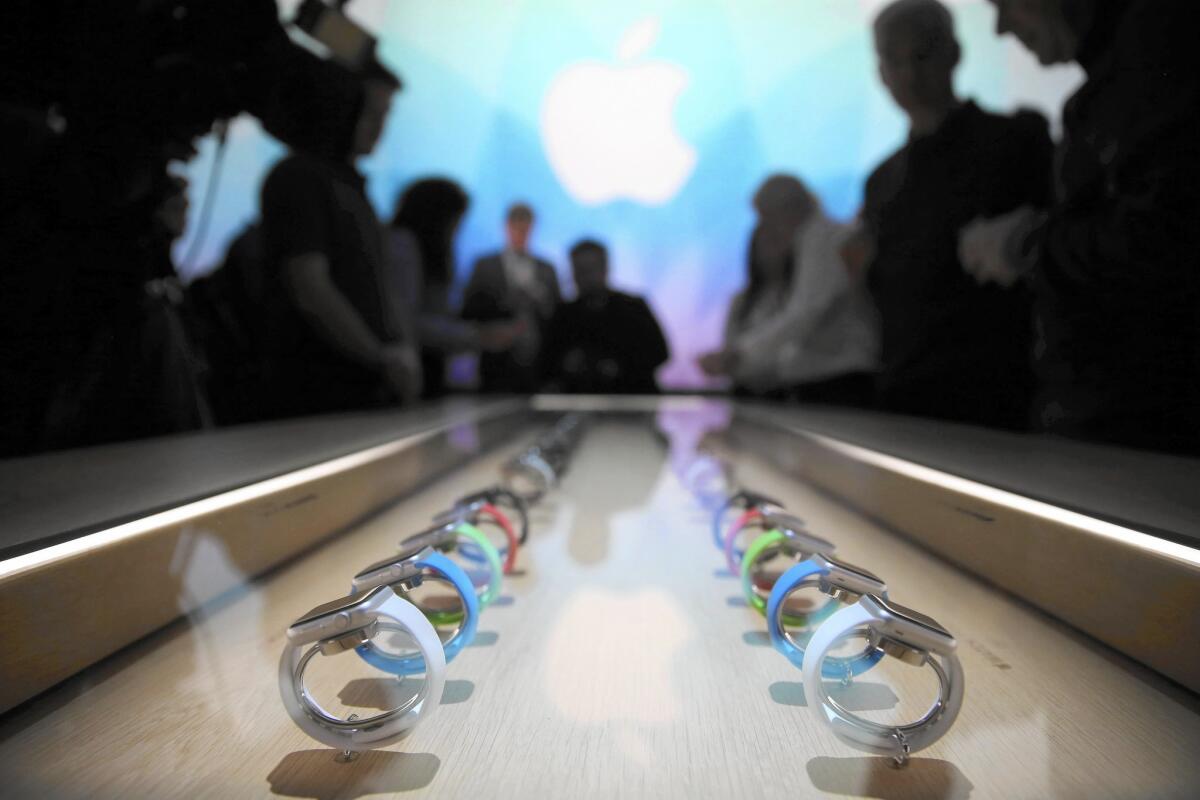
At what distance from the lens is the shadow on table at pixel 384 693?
1.98 feet

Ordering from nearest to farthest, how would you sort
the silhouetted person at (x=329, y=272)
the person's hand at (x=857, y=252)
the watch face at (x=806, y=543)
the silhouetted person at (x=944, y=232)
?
the watch face at (x=806, y=543), the silhouetted person at (x=944, y=232), the silhouetted person at (x=329, y=272), the person's hand at (x=857, y=252)

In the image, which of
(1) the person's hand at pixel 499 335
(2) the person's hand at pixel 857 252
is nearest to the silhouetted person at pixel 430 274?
(1) the person's hand at pixel 499 335

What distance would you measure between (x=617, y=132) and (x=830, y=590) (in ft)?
17.7

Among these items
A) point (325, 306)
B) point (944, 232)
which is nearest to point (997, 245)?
point (944, 232)

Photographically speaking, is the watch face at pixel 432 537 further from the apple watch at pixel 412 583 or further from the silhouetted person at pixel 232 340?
the silhouetted person at pixel 232 340

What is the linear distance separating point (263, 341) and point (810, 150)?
3.78m

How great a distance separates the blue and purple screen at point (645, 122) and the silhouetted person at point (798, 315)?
357 millimetres

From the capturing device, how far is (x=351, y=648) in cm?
48

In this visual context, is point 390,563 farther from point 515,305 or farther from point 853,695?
point 515,305

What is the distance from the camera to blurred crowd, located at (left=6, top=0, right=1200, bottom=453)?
1.10 m

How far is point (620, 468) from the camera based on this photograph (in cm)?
185

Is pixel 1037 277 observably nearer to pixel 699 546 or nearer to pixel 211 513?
pixel 699 546

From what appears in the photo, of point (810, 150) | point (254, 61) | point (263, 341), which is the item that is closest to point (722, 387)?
point (810, 150)

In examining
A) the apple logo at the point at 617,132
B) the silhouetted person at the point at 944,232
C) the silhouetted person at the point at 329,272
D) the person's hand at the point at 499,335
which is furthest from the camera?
the apple logo at the point at 617,132
